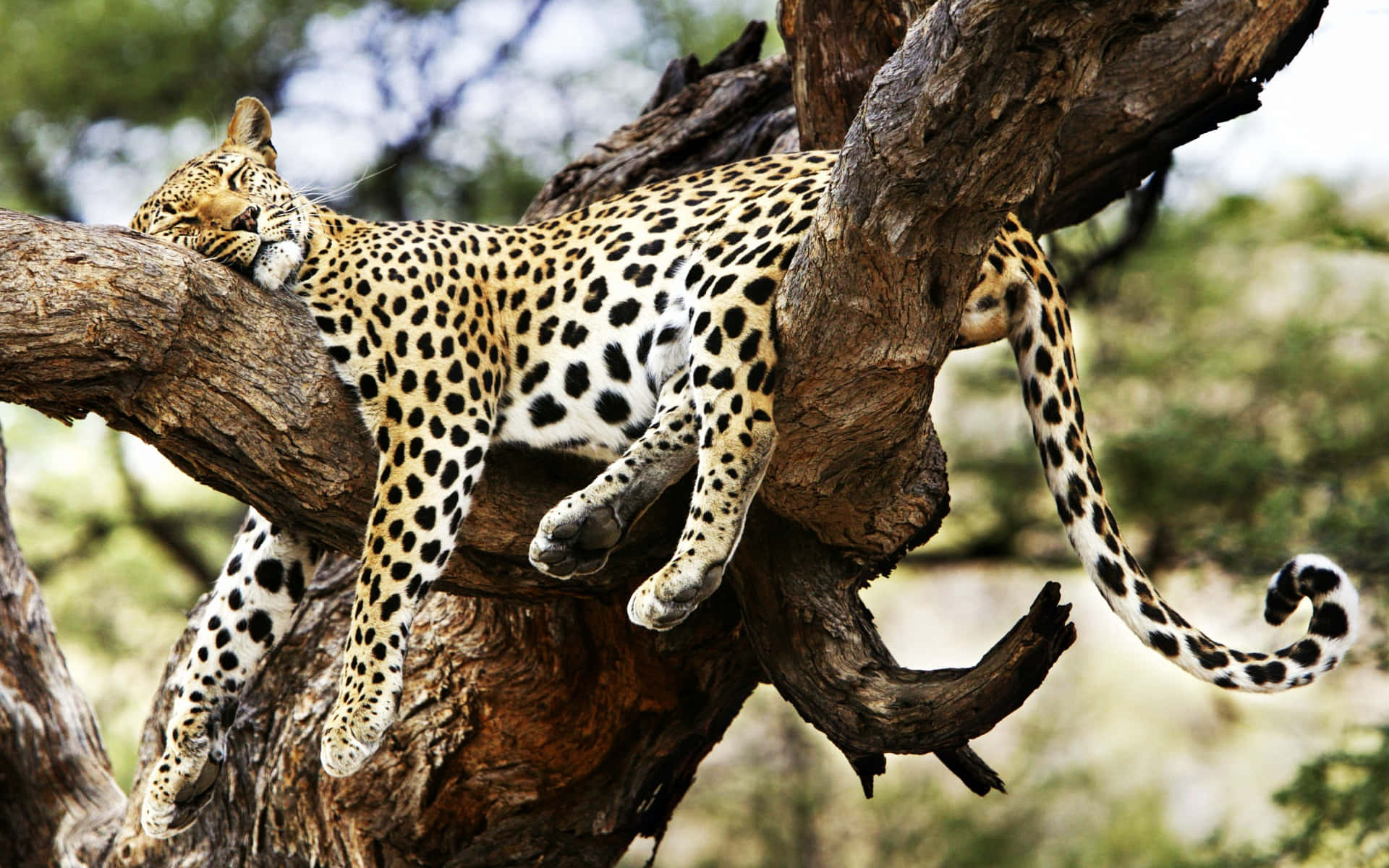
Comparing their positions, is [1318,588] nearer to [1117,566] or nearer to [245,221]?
[1117,566]

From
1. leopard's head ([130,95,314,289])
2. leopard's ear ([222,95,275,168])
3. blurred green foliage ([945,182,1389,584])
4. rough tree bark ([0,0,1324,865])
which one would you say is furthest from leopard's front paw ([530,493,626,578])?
blurred green foliage ([945,182,1389,584])

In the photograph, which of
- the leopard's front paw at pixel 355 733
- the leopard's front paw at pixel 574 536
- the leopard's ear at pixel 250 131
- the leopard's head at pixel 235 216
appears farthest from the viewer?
the leopard's ear at pixel 250 131

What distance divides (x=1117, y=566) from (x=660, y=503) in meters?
1.52

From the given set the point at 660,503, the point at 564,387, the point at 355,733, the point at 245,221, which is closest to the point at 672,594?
the point at 660,503

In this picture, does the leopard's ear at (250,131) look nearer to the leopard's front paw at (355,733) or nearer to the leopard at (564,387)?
the leopard at (564,387)

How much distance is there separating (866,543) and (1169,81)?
2.85 metres

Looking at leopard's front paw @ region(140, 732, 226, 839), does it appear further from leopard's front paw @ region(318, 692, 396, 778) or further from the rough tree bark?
leopard's front paw @ region(318, 692, 396, 778)

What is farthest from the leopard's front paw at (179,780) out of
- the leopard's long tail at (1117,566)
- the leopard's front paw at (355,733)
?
the leopard's long tail at (1117,566)

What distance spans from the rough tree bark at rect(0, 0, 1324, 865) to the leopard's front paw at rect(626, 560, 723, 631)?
519 millimetres

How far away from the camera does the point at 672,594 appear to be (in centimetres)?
424

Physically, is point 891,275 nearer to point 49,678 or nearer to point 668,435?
point 668,435

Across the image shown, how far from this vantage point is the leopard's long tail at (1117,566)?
14.0ft

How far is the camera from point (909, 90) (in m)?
3.39

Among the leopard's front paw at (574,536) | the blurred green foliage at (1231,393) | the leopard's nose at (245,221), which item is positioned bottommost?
the leopard's front paw at (574,536)
